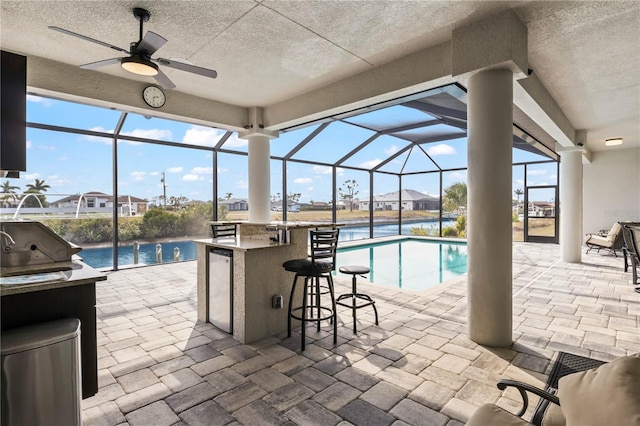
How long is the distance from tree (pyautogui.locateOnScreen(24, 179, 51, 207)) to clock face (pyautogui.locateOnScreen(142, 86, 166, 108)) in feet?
10.9

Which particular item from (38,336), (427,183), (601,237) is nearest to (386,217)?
(427,183)

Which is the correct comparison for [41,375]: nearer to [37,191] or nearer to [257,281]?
[257,281]

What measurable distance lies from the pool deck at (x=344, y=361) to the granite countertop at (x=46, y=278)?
89 centimetres

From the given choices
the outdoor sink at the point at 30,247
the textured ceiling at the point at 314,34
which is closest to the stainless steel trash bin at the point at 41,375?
the outdoor sink at the point at 30,247

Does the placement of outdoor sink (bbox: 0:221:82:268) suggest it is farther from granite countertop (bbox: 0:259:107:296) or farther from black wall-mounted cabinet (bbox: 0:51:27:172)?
black wall-mounted cabinet (bbox: 0:51:27:172)

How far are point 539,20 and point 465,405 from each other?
133 inches

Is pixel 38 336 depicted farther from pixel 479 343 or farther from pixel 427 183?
pixel 427 183

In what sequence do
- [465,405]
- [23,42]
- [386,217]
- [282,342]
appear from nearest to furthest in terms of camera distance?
[465,405], [282,342], [23,42], [386,217]

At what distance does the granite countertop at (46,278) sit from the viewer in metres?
1.80

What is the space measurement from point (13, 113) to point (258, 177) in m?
3.70

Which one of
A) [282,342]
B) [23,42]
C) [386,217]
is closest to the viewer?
[282,342]

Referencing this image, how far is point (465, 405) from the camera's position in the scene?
218 cm

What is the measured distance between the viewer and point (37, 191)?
6785 millimetres

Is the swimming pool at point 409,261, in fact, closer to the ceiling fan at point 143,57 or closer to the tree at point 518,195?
the tree at point 518,195
